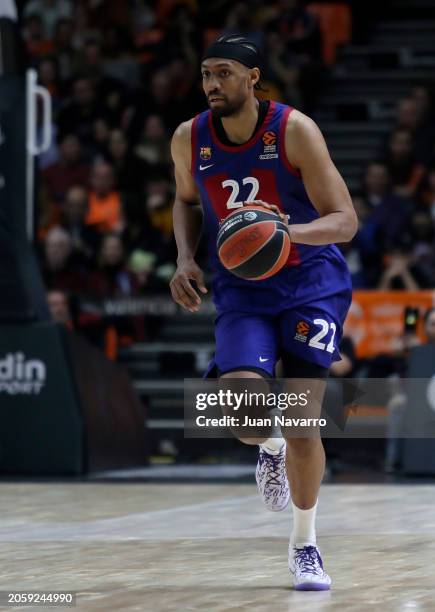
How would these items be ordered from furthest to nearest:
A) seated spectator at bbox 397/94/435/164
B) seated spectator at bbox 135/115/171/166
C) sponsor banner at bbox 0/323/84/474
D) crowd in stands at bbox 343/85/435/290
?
1. seated spectator at bbox 135/115/171/166
2. seated spectator at bbox 397/94/435/164
3. crowd in stands at bbox 343/85/435/290
4. sponsor banner at bbox 0/323/84/474

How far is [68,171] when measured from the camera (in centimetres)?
1694

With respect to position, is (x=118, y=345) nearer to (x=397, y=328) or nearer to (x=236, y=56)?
(x=397, y=328)

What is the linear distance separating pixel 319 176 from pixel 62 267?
8.94m

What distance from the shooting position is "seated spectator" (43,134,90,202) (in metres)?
16.8

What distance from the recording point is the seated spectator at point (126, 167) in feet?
54.2

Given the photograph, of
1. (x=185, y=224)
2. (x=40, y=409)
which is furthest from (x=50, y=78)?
(x=185, y=224)

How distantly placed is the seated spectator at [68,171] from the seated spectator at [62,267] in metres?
2.10

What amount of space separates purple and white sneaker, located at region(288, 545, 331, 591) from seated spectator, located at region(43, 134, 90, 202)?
36.9 feet

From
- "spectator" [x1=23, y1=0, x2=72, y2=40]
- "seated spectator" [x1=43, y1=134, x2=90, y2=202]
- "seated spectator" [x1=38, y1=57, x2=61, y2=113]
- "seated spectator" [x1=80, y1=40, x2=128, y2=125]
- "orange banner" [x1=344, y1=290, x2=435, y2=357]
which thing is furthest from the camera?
"spectator" [x1=23, y1=0, x2=72, y2=40]

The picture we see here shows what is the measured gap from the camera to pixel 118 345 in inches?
571

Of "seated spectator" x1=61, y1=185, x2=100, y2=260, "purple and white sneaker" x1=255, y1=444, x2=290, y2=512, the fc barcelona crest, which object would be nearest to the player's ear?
the fc barcelona crest

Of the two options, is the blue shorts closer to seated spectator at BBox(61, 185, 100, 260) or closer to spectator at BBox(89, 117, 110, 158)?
seated spectator at BBox(61, 185, 100, 260)

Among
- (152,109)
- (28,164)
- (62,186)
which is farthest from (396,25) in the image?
A: (28,164)

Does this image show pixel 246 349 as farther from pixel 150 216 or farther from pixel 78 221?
pixel 78 221
